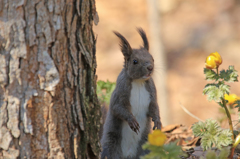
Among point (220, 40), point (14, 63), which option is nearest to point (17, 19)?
point (14, 63)

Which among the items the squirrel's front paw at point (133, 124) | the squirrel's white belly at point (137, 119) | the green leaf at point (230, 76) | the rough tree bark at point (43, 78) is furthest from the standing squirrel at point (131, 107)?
the rough tree bark at point (43, 78)

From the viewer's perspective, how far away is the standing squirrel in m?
2.57

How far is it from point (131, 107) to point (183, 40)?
23.2 feet

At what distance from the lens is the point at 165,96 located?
6242 mm

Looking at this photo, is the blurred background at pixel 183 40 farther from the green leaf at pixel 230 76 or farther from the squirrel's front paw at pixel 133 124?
the green leaf at pixel 230 76

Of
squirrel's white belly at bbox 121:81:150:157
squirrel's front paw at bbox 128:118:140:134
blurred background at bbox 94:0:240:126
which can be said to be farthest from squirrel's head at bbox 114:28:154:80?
blurred background at bbox 94:0:240:126

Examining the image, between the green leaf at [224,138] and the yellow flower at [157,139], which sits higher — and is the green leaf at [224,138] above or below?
below

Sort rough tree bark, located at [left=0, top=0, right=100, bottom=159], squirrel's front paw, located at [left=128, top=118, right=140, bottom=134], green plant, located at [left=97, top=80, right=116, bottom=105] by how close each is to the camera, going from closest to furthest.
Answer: rough tree bark, located at [left=0, top=0, right=100, bottom=159] → squirrel's front paw, located at [left=128, top=118, right=140, bottom=134] → green plant, located at [left=97, top=80, right=116, bottom=105]

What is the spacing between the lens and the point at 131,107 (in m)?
2.60

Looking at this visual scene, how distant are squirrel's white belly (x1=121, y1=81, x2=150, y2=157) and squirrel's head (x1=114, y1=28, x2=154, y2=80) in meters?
0.11

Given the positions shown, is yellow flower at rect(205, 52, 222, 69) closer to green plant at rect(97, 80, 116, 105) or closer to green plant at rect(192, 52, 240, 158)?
green plant at rect(192, 52, 240, 158)

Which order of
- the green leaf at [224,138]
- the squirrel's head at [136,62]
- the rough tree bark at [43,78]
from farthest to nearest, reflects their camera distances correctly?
1. the squirrel's head at [136,62]
2. the green leaf at [224,138]
3. the rough tree bark at [43,78]

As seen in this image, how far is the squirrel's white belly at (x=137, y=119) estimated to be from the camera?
Answer: 2621mm

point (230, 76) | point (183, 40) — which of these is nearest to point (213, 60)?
point (230, 76)
